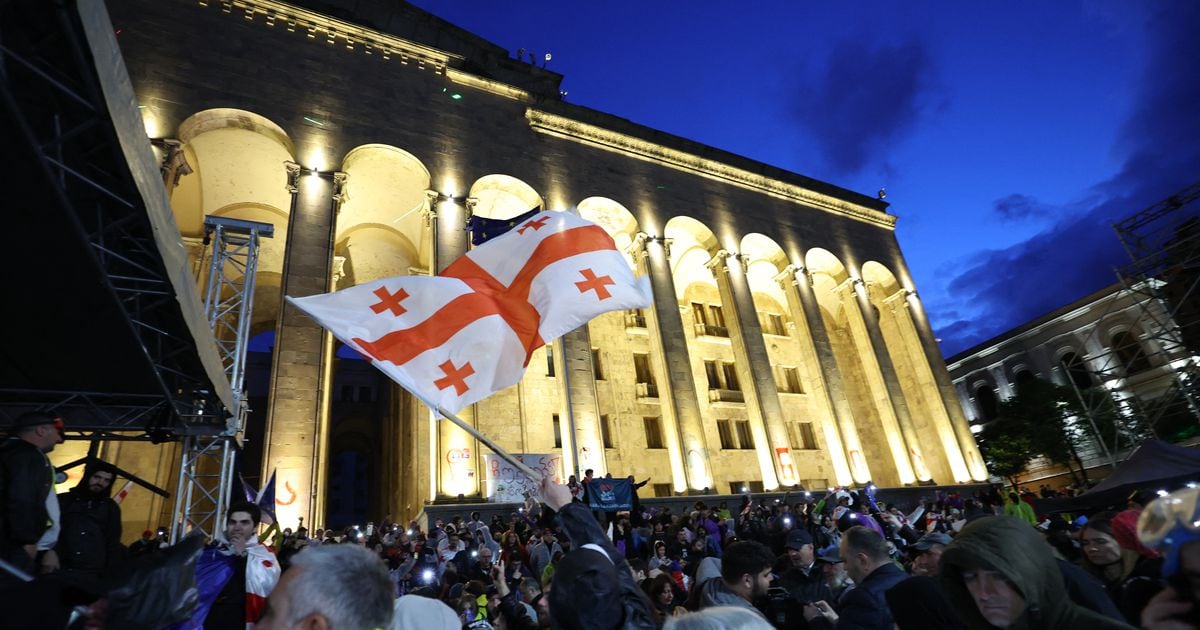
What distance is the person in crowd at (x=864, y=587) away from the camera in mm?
3393

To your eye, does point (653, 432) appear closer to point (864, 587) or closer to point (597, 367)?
point (597, 367)

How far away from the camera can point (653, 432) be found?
89.7ft

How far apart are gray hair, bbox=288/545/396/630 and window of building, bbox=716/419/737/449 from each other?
Result: 2770 cm

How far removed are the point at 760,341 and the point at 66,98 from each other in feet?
79.3

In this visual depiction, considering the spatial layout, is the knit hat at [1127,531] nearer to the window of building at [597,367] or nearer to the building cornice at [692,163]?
the window of building at [597,367]

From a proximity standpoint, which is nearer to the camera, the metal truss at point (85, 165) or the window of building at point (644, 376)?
the metal truss at point (85, 165)

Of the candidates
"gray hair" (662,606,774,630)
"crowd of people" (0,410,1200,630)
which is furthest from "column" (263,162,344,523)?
"gray hair" (662,606,774,630)

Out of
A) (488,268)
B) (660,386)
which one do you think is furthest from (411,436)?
(488,268)

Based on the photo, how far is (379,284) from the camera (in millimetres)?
5602

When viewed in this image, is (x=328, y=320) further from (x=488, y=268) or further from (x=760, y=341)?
(x=760, y=341)

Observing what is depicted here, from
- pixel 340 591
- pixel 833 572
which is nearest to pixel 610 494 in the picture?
pixel 833 572

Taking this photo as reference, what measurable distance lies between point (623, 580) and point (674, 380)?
2048cm

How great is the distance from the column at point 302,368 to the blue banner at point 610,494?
7.41m

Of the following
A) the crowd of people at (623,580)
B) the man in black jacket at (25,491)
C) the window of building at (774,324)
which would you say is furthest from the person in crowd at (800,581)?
the window of building at (774,324)
